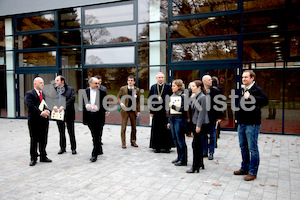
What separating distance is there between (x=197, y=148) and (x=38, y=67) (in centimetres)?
1119

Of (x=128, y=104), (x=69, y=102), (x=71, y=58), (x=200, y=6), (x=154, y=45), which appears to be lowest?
(x=128, y=104)

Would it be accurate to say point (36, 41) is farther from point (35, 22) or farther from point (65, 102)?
point (65, 102)

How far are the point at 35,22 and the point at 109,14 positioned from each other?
4.48 meters

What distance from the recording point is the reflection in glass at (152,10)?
36.0ft

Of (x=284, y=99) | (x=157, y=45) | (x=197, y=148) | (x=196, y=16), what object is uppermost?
(x=196, y=16)

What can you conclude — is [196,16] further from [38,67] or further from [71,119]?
[38,67]

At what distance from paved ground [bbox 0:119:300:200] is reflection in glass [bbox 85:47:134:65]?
5195mm

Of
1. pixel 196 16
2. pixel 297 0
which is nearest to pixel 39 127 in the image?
pixel 196 16

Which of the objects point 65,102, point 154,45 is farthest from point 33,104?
point 154,45

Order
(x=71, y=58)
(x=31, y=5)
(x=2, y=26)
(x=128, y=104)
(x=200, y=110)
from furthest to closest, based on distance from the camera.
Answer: (x=2, y=26) < (x=31, y=5) < (x=71, y=58) < (x=128, y=104) < (x=200, y=110)

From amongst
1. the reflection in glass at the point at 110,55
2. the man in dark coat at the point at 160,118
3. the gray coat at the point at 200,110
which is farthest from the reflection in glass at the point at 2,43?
the gray coat at the point at 200,110

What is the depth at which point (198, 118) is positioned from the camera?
4969 millimetres

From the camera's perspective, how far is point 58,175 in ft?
16.6

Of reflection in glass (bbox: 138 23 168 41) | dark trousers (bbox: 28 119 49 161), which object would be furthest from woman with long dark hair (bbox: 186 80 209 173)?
reflection in glass (bbox: 138 23 168 41)
